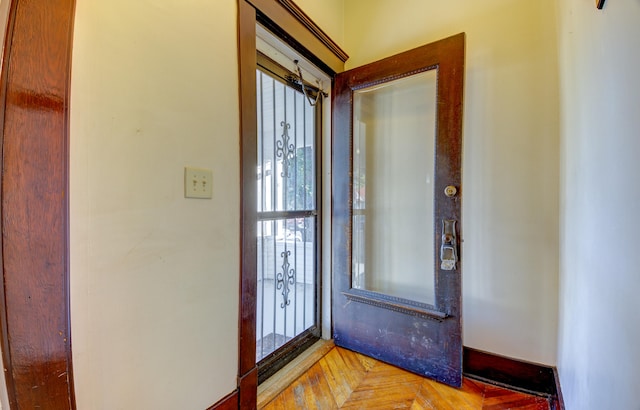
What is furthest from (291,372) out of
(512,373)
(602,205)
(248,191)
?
(602,205)

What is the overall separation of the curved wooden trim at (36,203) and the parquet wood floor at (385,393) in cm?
103

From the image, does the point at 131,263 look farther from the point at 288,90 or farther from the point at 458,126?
the point at 458,126

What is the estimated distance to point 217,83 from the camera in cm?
118

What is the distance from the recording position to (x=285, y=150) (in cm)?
181

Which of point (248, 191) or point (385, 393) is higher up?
point (248, 191)

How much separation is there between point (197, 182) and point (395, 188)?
4.31 ft

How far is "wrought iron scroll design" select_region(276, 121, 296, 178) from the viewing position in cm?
177

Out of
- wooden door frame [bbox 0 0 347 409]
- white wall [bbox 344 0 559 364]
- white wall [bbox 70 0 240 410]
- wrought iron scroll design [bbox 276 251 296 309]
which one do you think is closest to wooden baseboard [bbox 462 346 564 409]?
white wall [bbox 344 0 559 364]

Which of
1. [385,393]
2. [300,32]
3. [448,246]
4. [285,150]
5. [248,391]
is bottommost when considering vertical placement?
[385,393]

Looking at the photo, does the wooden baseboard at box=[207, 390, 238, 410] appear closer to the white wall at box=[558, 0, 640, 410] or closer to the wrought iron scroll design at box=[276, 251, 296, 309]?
the wrought iron scroll design at box=[276, 251, 296, 309]

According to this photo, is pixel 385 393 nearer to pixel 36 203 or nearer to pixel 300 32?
pixel 36 203

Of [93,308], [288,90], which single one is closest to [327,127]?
[288,90]

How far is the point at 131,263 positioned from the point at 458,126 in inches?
63.6

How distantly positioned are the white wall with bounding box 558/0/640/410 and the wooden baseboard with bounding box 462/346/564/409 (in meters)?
0.29
